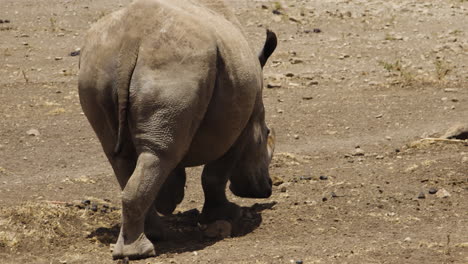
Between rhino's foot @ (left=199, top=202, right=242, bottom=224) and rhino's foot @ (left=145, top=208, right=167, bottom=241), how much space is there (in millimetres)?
740

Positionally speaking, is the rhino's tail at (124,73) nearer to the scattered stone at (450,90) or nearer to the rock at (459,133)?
the rock at (459,133)

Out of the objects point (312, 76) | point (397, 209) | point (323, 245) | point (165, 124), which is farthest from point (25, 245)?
point (312, 76)

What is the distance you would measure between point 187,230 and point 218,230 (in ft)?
1.40

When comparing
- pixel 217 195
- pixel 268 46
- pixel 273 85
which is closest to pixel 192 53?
pixel 217 195

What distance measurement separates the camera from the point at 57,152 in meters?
11.4

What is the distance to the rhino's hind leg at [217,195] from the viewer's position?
8.34 meters

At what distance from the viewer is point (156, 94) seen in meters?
6.88

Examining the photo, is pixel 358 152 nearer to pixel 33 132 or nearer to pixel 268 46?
pixel 268 46

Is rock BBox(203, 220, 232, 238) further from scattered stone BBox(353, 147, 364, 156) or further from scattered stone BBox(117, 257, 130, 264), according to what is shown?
scattered stone BBox(353, 147, 364, 156)

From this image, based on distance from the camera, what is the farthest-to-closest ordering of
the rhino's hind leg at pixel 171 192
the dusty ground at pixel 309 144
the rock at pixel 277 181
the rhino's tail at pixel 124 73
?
the rock at pixel 277 181 < the rhino's hind leg at pixel 171 192 < the dusty ground at pixel 309 144 < the rhino's tail at pixel 124 73

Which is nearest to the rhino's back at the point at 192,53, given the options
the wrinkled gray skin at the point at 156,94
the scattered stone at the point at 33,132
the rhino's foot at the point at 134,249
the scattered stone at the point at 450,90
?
the wrinkled gray skin at the point at 156,94

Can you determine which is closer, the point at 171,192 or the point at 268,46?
the point at 171,192

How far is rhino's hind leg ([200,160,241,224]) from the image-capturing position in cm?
834

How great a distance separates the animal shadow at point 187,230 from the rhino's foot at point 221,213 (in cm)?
5
